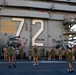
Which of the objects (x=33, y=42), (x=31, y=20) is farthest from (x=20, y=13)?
(x=33, y=42)

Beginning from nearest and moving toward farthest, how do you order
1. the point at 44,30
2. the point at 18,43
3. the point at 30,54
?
the point at 30,54 → the point at 18,43 → the point at 44,30

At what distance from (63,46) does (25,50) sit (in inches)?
243

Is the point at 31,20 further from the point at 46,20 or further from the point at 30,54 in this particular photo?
the point at 30,54

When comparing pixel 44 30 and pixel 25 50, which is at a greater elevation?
pixel 44 30

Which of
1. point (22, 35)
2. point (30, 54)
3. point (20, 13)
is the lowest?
point (30, 54)

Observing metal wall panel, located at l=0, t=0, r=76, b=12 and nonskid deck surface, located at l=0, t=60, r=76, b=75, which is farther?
metal wall panel, located at l=0, t=0, r=76, b=12

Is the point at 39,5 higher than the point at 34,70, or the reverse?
the point at 39,5

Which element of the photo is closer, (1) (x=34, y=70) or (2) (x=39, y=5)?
(1) (x=34, y=70)

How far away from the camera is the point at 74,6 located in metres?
46.9

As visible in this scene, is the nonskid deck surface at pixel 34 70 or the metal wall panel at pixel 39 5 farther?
the metal wall panel at pixel 39 5

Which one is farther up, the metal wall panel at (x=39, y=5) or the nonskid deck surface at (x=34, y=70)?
the metal wall panel at (x=39, y=5)

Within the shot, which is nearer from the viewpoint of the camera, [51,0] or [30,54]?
[30,54]

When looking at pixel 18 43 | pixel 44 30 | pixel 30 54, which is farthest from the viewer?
pixel 44 30

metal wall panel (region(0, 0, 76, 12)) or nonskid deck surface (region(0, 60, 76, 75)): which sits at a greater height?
metal wall panel (region(0, 0, 76, 12))
